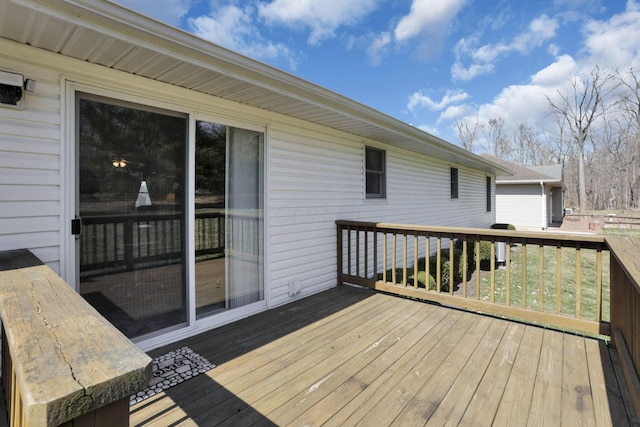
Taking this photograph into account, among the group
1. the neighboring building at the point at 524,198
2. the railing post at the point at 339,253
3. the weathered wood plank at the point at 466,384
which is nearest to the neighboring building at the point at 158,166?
the railing post at the point at 339,253

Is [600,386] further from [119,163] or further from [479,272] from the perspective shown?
[119,163]

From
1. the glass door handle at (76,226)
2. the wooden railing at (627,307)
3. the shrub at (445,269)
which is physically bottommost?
the shrub at (445,269)

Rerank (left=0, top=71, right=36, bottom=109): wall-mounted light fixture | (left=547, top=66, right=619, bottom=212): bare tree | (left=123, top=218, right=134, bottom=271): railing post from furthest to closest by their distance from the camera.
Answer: (left=547, top=66, right=619, bottom=212): bare tree → (left=123, top=218, right=134, bottom=271): railing post → (left=0, top=71, right=36, bottom=109): wall-mounted light fixture

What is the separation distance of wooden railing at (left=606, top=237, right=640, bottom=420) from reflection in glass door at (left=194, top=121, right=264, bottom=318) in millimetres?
3040

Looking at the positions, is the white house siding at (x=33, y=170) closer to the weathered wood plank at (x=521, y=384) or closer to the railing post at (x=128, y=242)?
the railing post at (x=128, y=242)

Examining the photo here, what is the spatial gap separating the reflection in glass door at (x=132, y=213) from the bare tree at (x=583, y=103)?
27.3 metres

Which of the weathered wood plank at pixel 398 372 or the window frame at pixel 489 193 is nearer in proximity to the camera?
the weathered wood plank at pixel 398 372

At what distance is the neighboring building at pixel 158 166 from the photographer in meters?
2.14

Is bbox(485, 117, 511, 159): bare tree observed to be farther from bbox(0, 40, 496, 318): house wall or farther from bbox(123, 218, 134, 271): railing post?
bbox(123, 218, 134, 271): railing post

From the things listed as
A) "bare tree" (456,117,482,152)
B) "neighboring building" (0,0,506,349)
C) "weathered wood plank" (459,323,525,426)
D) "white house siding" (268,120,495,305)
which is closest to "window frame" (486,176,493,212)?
"white house siding" (268,120,495,305)

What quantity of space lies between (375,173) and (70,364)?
17.5 ft

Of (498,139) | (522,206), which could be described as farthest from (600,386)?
(498,139)

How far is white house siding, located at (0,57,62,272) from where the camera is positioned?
212cm

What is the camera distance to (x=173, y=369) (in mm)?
2416
